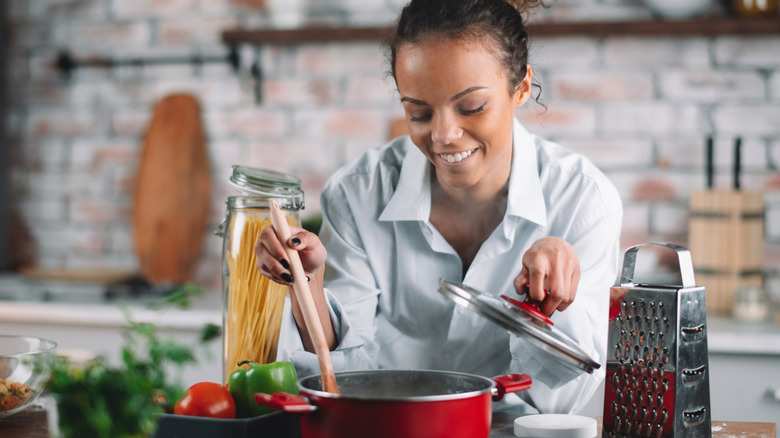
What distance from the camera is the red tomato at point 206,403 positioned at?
0.90 m

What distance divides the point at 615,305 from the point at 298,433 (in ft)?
1.44

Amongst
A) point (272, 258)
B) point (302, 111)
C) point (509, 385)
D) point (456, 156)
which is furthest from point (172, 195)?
point (509, 385)

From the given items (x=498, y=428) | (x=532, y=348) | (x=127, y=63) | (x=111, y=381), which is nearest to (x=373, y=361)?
(x=532, y=348)

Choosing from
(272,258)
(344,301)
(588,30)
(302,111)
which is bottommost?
(344,301)

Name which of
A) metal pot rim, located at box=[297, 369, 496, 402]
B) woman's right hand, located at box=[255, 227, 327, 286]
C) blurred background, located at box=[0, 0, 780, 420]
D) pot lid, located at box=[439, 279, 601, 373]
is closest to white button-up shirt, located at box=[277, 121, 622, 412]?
woman's right hand, located at box=[255, 227, 327, 286]

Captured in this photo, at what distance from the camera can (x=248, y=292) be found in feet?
3.89

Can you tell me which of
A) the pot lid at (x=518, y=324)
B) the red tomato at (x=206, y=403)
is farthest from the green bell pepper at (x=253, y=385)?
the pot lid at (x=518, y=324)

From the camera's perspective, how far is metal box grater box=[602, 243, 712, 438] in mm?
964

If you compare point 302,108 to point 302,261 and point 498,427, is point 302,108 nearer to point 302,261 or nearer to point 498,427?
point 302,261

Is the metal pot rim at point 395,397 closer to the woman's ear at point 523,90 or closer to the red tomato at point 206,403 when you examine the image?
the red tomato at point 206,403

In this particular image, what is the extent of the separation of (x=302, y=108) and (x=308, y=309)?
75.0 inches

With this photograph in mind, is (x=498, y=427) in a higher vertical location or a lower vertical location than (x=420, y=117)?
lower

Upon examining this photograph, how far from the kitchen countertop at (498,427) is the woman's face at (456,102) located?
1.35ft

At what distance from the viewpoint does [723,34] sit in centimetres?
241
